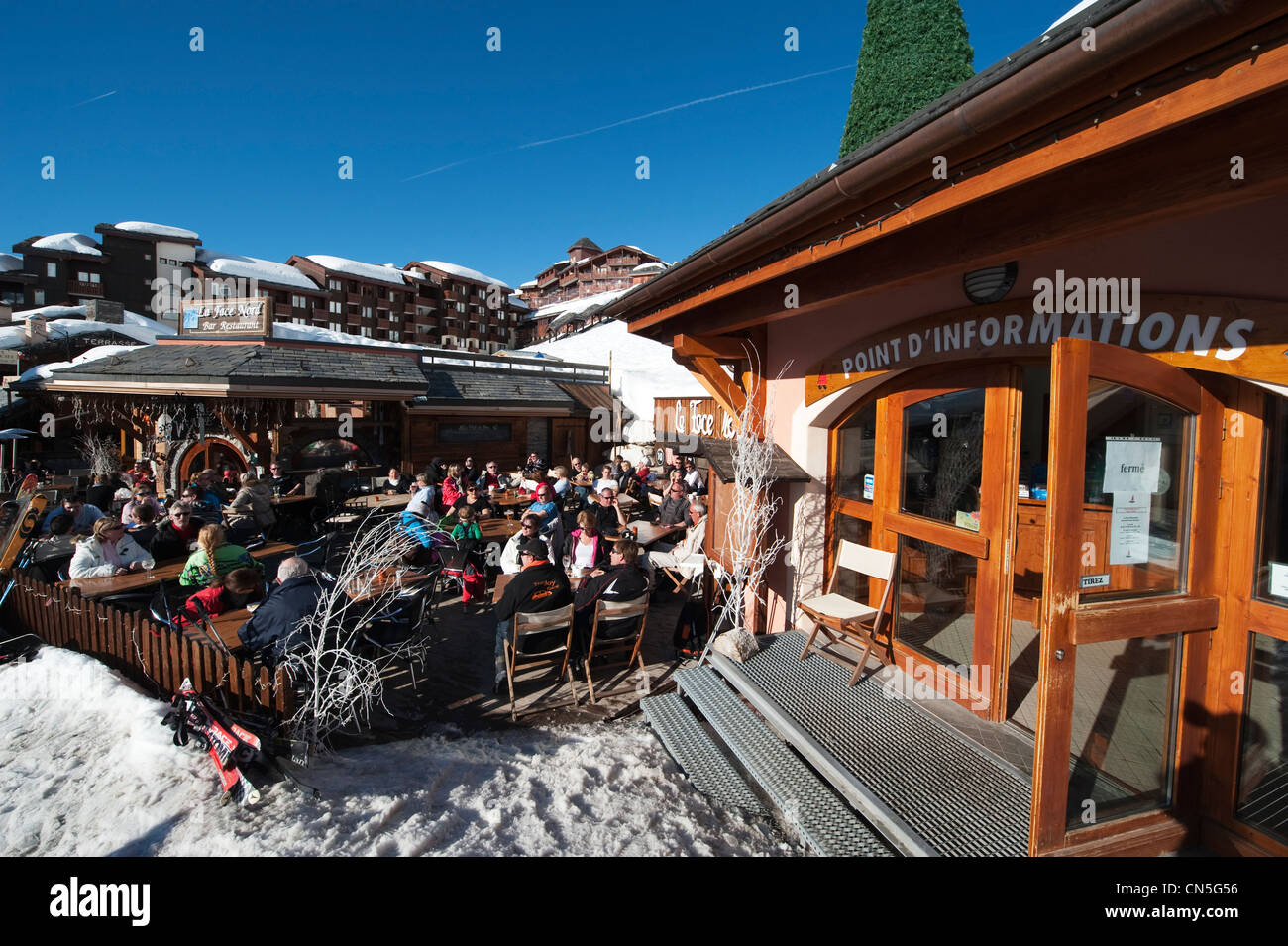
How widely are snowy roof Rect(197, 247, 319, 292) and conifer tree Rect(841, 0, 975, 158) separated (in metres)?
39.8

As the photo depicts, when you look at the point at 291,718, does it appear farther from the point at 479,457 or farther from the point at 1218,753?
the point at 479,457

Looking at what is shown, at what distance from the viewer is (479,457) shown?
57.9ft

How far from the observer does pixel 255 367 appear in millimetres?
13969

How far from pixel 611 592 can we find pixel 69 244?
2052 inches

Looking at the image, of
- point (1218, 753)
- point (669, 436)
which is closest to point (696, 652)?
point (1218, 753)

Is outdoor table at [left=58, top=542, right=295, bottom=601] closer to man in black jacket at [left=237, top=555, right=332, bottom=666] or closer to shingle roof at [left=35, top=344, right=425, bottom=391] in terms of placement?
man in black jacket at [left=237, top=555, right=332, bottom=666]

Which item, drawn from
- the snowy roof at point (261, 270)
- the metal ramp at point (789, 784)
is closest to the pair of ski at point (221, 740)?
the metal ramp at point (789, 784)

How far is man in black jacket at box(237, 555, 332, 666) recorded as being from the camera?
14.1 feet

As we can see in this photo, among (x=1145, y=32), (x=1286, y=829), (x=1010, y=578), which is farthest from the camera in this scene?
(x=1010, y=578)

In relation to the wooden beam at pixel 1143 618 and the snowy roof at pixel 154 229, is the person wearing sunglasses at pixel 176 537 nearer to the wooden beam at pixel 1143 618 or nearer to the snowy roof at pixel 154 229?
the wooden beam at pixel 1143 618

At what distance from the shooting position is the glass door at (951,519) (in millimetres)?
3748

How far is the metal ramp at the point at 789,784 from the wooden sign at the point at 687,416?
11205mm

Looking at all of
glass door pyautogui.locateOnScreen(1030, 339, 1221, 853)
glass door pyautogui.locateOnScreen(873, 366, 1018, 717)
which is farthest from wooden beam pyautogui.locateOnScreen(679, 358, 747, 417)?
glass door pyautogui.locateOnScreen(1030, 339, 1221, 853)
